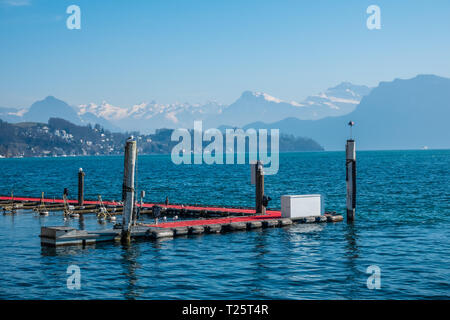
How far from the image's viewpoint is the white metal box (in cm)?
4106

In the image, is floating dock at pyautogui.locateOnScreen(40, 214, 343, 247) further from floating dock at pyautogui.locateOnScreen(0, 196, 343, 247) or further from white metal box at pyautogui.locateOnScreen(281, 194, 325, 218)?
white metal box at pyautogui.locateOnScreen(281, 194, 325, 218)

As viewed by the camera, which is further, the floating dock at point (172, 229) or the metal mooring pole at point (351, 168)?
the metal mooring pole at point (351, 168)

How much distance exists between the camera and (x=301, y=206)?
41719 mm

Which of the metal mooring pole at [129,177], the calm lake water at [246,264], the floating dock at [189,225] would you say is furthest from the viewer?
the floating dock at [189,225]

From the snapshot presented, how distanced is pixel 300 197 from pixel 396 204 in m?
22.5

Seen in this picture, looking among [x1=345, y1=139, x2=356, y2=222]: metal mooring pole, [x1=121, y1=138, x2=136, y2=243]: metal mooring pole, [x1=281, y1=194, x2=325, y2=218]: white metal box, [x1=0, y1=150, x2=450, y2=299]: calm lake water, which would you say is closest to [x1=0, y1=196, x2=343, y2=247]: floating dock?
[x1=281, y1=194, x2=325, y2=218]: white metal box

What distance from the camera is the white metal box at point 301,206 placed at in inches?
1617

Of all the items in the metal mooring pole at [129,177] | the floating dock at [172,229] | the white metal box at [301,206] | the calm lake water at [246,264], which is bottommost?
the calm lake water at [246,264]

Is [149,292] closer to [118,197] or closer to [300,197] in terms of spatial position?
[300,197]

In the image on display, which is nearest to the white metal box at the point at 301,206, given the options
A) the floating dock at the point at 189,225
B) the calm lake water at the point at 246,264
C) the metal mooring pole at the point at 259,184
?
the floating dock at the point at 189,225

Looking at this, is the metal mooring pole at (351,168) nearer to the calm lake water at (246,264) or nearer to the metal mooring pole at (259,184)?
the calm lake water at (246,264)

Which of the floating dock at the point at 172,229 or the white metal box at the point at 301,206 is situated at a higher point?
the white metal box at the point at 301,206
